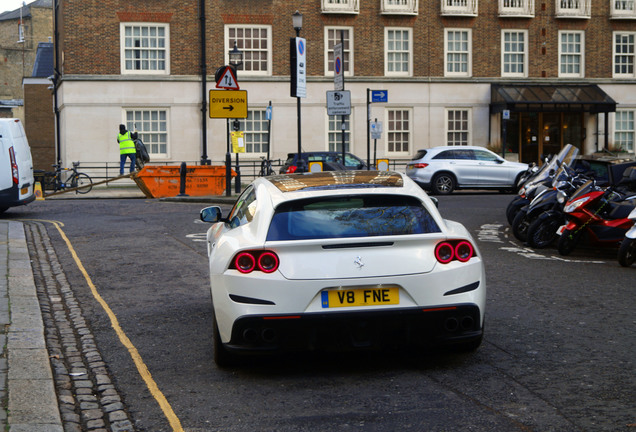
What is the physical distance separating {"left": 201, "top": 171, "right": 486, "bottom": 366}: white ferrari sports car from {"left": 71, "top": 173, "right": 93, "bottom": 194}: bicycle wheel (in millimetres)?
25272

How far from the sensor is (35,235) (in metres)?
15.7

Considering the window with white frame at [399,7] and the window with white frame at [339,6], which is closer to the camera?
the window with white frame at [339,6]

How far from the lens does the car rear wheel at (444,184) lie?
28.7 metres

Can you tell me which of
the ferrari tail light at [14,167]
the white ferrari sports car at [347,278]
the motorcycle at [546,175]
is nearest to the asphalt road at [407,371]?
the white ferrari sports car at [347,278]

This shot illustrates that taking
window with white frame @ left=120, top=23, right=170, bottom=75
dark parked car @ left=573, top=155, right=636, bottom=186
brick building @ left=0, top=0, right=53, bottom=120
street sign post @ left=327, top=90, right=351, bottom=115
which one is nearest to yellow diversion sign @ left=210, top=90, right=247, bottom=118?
street sign post @ left=327, top=90, right=351, bottom=115

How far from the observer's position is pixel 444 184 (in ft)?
94.3

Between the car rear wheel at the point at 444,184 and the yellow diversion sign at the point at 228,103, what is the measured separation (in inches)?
303

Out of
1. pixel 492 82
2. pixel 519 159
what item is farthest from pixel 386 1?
pixel 519 159

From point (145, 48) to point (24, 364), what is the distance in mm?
32326

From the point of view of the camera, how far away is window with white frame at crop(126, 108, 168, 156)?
122ft

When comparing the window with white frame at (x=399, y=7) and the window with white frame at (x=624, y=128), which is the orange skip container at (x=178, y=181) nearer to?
the window with white frame at (x=399, y=7)

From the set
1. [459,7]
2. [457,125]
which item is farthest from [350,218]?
[459,7]

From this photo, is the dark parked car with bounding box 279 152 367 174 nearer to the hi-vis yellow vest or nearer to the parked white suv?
the parked white suv

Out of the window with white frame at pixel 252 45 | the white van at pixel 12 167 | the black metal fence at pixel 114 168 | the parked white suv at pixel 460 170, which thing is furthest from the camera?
the window with white frame at pixel 252 45
